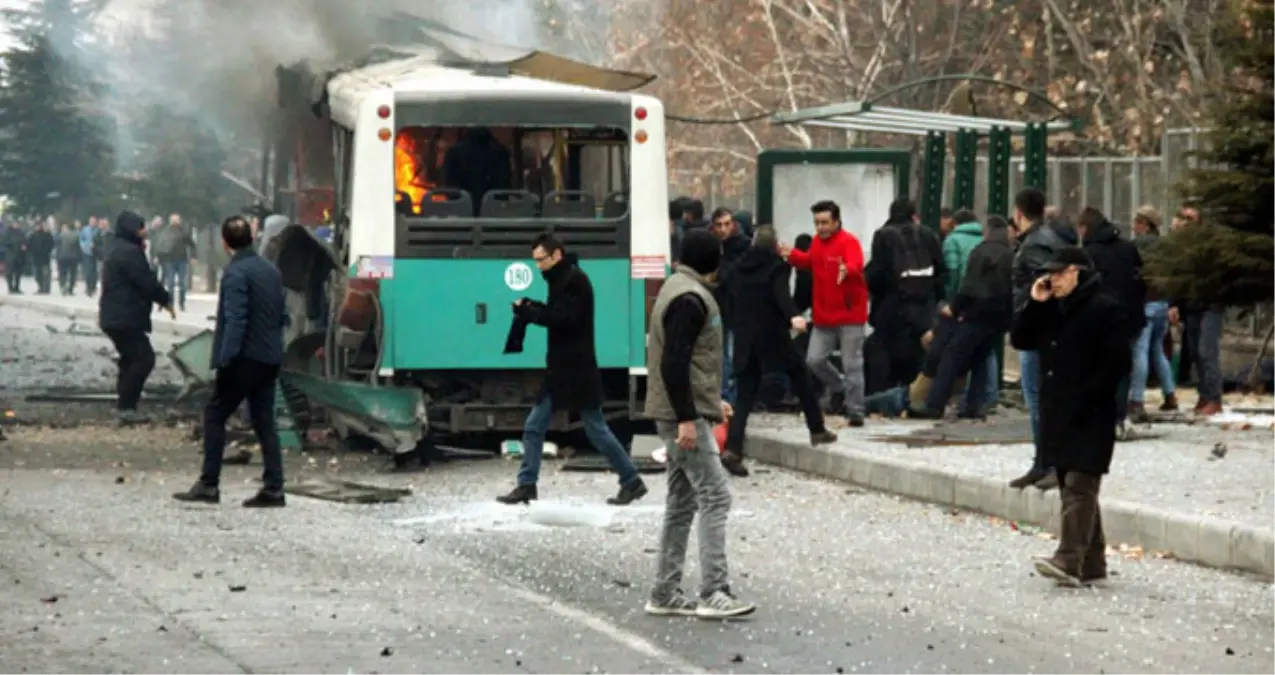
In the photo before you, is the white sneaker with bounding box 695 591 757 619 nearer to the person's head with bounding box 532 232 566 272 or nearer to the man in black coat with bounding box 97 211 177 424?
the person's head with bounding box 532 232 566 272

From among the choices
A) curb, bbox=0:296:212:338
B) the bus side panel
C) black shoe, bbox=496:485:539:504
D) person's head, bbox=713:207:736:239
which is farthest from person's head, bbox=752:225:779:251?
curb, bbox=0:296:212:338

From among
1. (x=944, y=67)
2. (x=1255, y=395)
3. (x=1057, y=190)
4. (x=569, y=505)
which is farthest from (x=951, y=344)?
(x=944, y=67)

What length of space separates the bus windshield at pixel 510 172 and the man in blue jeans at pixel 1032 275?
376 cm

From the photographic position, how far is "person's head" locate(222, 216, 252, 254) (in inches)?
585

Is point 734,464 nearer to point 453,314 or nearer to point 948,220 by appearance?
point 453,314

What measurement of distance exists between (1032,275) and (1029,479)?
1.21 metres

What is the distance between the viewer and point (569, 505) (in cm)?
1468

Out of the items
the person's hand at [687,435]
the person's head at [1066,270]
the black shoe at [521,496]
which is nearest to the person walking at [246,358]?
the black shoe at [521,496]

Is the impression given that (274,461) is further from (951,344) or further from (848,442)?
(951,344)

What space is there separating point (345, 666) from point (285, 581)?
7.73ft

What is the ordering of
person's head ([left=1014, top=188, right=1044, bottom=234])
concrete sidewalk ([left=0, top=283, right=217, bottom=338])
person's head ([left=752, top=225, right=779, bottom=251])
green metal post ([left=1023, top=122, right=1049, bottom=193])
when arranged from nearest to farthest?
person's head ([left=1014, top=188, right=1044, bottom=234]) → person's head ([left=752, top=225, right=779, bottom=251]) → green metal post ([left=1023, top=122, right=1049, bottom=193]) → concrete sidewalk ([left=0, top=283, right=217, bottom=338])

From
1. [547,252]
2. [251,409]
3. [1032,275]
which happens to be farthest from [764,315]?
[251,409]

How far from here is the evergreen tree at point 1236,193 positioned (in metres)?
17.7

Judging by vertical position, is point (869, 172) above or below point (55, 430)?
above
